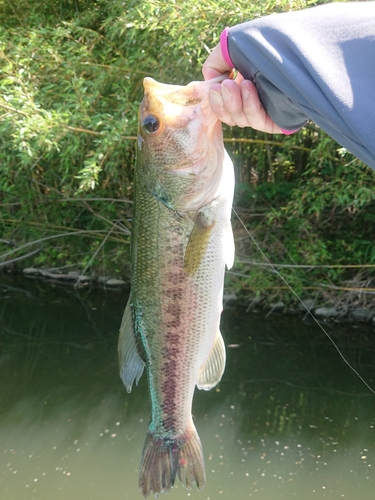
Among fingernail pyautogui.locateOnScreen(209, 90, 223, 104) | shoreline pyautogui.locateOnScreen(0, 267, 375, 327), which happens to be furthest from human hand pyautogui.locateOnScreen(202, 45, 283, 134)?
shoreline pyautogui.locateOnScreen(0, 267, 375, 327)

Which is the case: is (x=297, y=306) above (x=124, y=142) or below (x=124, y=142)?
below

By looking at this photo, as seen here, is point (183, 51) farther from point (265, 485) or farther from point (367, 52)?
point (367, 52)

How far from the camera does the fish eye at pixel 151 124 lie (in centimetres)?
147

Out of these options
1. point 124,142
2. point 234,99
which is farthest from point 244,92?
point 124,142

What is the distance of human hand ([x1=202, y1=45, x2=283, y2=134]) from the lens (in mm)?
1293

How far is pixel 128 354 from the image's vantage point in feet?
5.41

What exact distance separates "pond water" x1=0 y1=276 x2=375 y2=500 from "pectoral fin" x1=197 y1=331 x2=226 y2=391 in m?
1.78

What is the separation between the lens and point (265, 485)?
326 centimetres

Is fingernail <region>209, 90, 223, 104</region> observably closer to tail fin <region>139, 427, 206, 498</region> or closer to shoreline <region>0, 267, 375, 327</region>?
tail fin <region>139, 427, 206, 498</region>

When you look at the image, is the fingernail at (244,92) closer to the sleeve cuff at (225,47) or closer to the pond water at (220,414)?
the sleeve cuff at (225,47)

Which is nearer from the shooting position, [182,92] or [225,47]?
[225,47]

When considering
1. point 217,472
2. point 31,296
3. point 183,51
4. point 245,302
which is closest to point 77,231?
point 31,296

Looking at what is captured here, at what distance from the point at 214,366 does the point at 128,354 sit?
0.24 meters

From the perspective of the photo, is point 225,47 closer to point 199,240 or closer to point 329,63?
point 329,63
